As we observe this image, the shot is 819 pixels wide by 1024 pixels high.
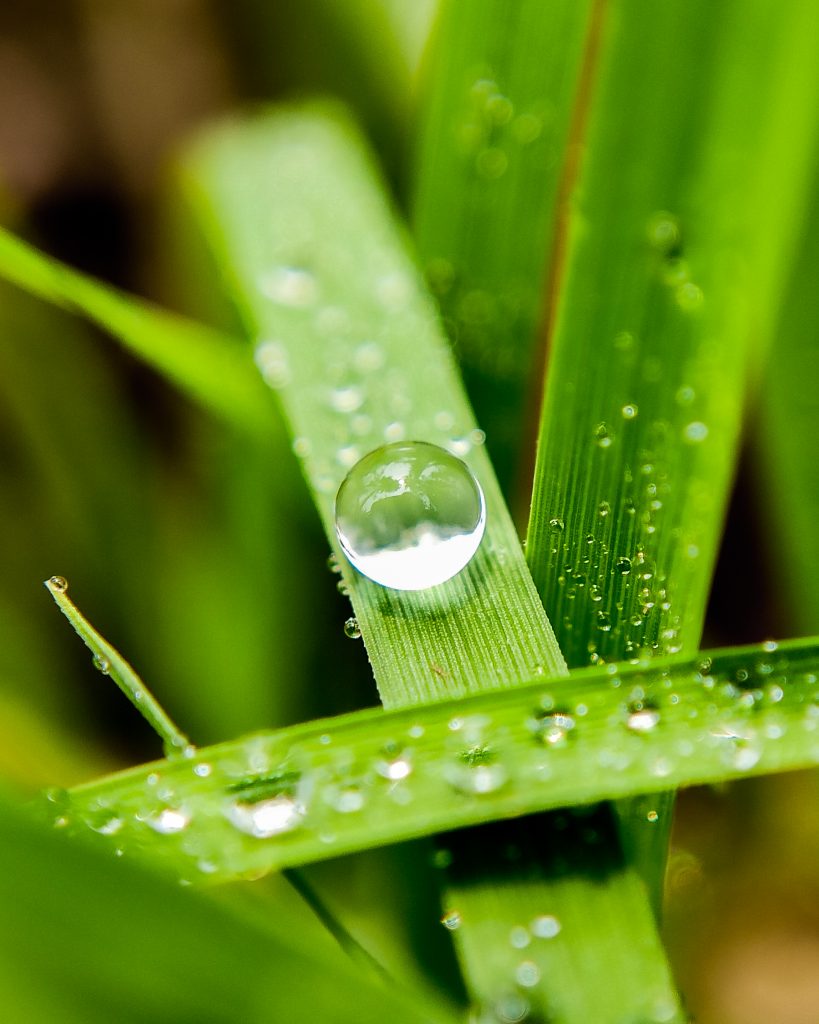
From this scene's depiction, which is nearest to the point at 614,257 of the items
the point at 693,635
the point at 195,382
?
the point at 693,635

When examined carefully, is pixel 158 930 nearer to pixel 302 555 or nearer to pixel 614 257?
pixel 614 257

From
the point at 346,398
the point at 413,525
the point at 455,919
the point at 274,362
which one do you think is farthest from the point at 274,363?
the point at 455,919

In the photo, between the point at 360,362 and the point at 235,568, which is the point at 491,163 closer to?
the point at 360,362

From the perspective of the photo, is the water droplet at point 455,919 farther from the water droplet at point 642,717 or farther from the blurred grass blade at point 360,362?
the water droplet at point 642,717

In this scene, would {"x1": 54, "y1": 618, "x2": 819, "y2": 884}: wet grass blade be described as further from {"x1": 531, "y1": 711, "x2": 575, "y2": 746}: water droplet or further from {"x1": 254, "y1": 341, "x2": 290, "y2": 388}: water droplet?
{"x1": 254, "y1": 341, "x2": 290, "y2": 388}: water droplet

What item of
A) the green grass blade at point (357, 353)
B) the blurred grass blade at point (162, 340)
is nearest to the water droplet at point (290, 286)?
the green grass blade at point (357, 353)

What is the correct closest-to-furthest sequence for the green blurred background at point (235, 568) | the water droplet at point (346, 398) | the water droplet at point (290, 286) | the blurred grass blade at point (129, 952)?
1. the blurred grass blade at point (129, 952)
2. the water droplet at point (346, 398)
3. the water droplet at point (290, 286)
4. the green blurred background at point (235, 568)
